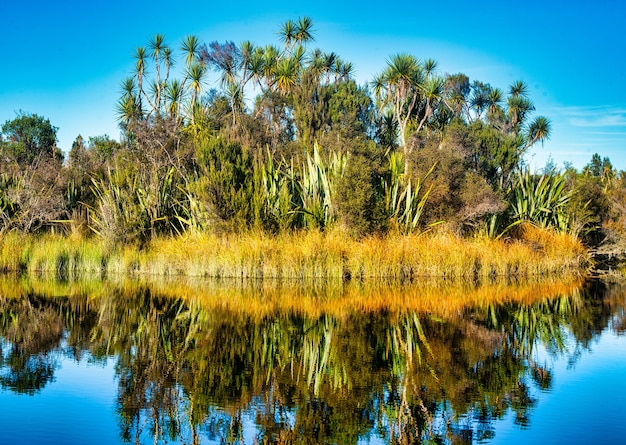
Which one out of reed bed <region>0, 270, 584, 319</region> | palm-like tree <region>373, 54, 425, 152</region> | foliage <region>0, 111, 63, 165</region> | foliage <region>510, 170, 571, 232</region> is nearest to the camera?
reed bed <region>0, 270, 584, 319</region>

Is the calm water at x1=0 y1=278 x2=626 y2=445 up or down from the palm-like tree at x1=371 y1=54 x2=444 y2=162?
down

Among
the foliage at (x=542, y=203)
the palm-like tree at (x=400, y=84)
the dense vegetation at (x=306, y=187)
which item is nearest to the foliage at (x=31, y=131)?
the dense vegetation at (x=306, y=187)

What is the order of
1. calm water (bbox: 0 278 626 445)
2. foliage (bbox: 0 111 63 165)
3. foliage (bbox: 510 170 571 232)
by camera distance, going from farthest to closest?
foliage (bbox: 0 111 63 165), foliage (bbox: 510 170 571 232), calm water (bbox: 0 278 626 445)

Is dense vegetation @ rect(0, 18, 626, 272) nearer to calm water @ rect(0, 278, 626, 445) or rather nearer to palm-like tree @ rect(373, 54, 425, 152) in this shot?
palm-like tree @ rect(373, 54, 425, 152)

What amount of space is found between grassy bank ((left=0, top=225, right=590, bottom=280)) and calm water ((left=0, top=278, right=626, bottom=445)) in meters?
6.01

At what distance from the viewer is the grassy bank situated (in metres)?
19.7

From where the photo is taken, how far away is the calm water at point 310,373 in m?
5.81

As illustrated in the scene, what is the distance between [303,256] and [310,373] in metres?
11.9

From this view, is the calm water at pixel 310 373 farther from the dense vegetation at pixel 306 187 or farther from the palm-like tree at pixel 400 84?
the palm-like tree at pixel 400 84

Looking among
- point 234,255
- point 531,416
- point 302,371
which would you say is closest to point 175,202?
point 234,255

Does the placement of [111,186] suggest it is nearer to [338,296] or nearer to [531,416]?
[338,296]

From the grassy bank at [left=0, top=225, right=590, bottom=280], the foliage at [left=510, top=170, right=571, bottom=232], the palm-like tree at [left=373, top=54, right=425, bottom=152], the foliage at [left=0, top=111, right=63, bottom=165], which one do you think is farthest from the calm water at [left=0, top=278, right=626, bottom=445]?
the foliage at [left=0, top=111, right=63, bottom=165]

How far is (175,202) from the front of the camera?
78.9 ft

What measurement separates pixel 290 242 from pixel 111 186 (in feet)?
24.6
